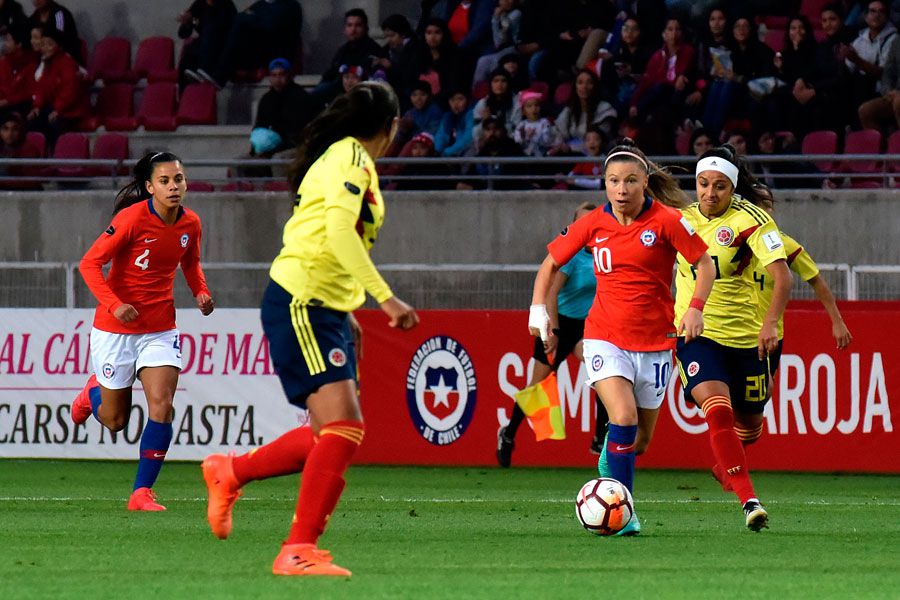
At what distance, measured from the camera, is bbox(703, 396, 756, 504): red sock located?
9180 millimetres

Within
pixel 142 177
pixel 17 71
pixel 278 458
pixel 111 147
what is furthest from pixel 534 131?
pixel 278 458

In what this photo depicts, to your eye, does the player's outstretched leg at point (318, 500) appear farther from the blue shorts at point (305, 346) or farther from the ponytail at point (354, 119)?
the ponytail at point (354, 119)

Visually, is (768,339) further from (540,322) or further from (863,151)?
(863,151)

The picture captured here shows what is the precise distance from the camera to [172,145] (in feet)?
69.3

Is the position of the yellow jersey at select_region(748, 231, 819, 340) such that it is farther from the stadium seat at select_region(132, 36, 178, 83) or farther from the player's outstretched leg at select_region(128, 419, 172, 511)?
the stadium seat at select_region(132, 36, 178, 83)

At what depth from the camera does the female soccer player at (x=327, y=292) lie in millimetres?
6527

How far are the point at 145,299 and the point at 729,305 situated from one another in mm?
3687

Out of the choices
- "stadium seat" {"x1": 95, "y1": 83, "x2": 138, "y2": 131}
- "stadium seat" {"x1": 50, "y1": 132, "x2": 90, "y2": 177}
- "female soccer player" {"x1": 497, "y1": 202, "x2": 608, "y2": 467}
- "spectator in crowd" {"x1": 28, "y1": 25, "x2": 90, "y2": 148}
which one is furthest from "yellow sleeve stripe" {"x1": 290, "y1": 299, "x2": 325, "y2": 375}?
"stadium seat" {"x1": 95, "y1": 83, "x2": 138, "y2": 131}

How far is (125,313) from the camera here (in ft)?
33.0

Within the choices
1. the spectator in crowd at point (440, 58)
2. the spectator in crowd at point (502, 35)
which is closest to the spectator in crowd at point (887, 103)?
the spectator in crowd at point (502, 35)

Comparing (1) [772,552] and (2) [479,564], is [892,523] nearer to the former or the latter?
(1) [772,552]

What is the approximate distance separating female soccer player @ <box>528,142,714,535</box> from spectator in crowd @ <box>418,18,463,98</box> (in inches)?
419

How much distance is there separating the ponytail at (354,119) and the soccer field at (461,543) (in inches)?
70.7

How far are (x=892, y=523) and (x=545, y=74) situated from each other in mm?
10150
